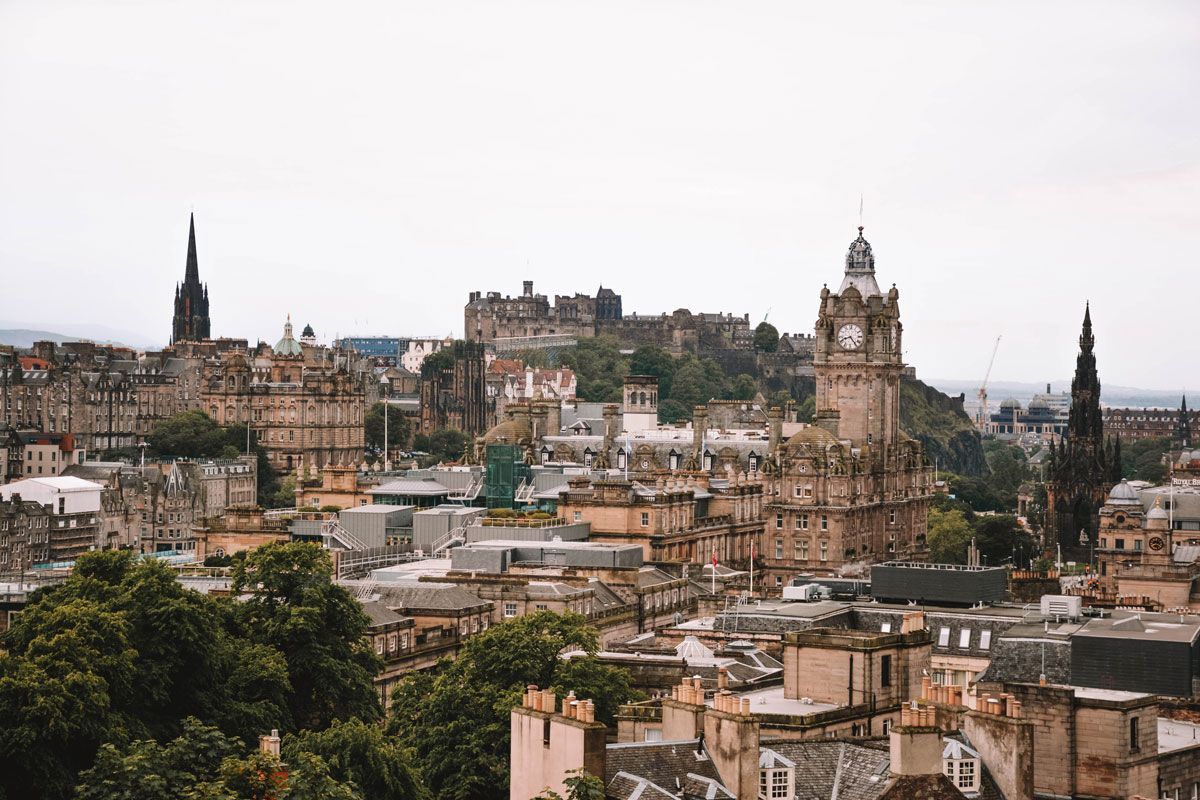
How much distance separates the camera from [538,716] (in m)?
47.8

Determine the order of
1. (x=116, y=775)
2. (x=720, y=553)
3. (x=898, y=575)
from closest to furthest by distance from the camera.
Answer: (x=116, y=775) → (x=898, y=575) → (x=720, y=553)

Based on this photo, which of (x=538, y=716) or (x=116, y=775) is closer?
(x=538, y=716)

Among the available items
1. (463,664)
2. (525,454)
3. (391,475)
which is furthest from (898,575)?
(391,475)

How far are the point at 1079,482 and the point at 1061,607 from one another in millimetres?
99520

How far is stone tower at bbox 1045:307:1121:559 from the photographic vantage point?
165 m

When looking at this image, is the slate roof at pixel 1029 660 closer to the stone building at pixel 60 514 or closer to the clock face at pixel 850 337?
the clock face at pixel 850 337

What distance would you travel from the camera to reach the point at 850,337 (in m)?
148

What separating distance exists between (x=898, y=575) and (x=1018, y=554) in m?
81.8

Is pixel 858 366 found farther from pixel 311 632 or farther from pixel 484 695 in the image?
pixel 484 695

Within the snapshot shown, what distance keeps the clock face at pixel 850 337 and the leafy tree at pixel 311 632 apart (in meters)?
77.2

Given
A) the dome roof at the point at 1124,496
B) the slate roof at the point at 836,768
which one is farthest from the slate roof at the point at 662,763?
the dome roof at the point at 1124,496

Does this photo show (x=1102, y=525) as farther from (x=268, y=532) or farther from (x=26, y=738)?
(x=26, y=738)

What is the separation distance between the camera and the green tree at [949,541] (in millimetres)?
156500

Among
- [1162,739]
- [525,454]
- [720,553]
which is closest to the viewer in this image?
[1162,739]
